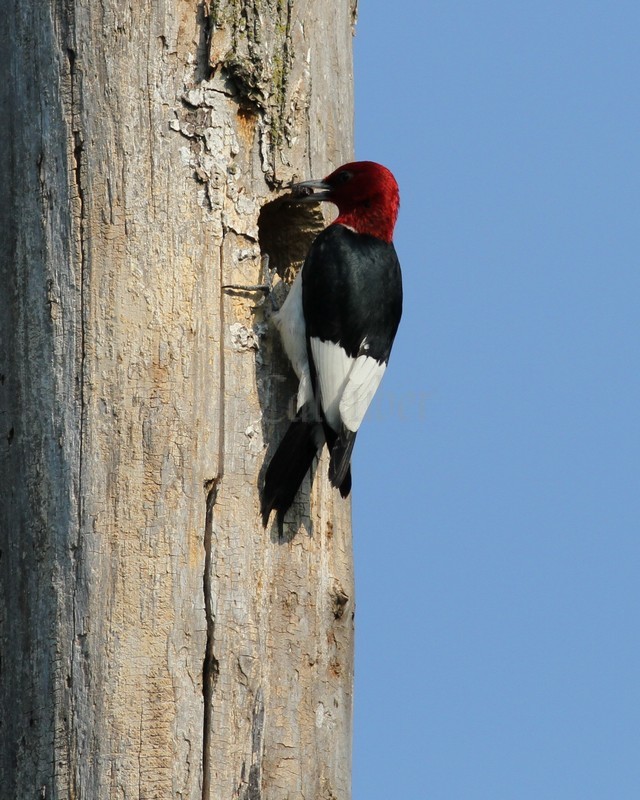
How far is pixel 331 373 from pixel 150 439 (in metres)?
0.72

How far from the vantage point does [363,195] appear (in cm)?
419

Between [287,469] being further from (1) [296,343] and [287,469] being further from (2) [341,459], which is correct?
(1) [296,343]

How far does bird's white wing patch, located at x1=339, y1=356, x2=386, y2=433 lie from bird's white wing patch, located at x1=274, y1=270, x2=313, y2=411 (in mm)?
142

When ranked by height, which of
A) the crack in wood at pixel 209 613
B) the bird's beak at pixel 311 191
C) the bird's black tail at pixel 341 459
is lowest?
the crack in wood at pixel 209 613

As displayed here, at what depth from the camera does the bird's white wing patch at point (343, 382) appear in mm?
3750

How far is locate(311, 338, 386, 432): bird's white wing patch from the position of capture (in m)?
3.75

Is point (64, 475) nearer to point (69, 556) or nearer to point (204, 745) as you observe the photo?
point (69, 556)

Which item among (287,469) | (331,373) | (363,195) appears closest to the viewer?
(287,469)

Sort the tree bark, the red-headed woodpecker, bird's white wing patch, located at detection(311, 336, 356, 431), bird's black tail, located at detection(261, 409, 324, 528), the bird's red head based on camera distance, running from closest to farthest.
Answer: the tree bark
bird's black tail, located at detection(261, 409, 324, 528)
the red-headed woodpecker
bird's white wing patch, located at detection(311, 336, 356, 431)
the bird's red head

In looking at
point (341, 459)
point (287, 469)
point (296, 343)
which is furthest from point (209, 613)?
point (296, 343)

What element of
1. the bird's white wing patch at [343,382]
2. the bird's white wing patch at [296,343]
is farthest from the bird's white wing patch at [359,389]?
the bird's white wing patch at [296,343]

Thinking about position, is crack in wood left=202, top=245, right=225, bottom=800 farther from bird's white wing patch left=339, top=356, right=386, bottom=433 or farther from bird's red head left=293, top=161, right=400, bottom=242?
bird's red head left=293, top=161, right=400, bottom=242

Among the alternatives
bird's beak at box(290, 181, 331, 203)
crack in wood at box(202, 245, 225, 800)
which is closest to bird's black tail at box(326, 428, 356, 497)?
crack in wood at box(202, 245, 225, 800)

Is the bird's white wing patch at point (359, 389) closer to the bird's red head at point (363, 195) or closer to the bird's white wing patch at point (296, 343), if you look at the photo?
the bird's white wing patch at point (296, 343)
